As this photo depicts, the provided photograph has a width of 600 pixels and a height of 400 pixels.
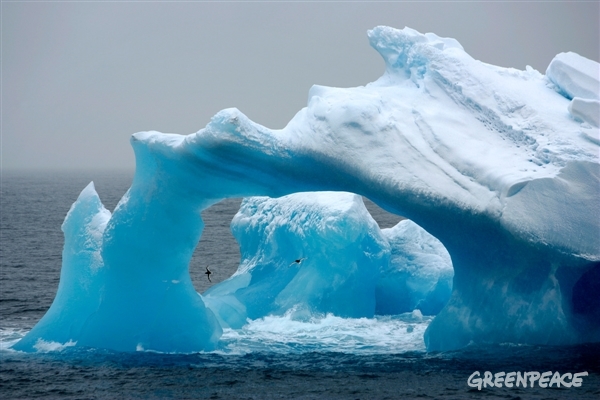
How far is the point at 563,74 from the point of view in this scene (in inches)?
696

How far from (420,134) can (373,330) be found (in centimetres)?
470

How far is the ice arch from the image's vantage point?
15.0 m

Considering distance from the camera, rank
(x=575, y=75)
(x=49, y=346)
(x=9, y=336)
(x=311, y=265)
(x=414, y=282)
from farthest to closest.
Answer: (x=414, y=282) < (x=311, y=265) < (x=9, y=336) < (x=575, y=75) < (x=49, y=346)

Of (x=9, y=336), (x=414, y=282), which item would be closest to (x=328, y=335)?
(x=414, y=282)

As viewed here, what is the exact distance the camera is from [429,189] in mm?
15133

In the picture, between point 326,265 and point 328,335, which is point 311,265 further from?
point 328,335

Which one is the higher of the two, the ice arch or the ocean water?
the ice arch

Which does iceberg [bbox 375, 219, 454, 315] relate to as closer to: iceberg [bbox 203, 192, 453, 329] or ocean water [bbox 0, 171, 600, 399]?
iceberg [bbox 203, 192, 453, 329]

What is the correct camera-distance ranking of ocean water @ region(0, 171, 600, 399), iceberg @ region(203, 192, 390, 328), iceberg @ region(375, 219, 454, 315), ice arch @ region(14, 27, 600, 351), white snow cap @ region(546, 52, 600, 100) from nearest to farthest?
1. ocean water @ region(0, 171, 600, 399)
2. ice arch @ region(14, 27, 600, 351)
3. white snow cap @ region(546, 52, 600, 100)
4. iceberg @ region(203, 192, 390, 328)
5. iceberg @ region(375, 219, 454, 315)

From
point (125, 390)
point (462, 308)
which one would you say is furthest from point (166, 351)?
point (462, 308)

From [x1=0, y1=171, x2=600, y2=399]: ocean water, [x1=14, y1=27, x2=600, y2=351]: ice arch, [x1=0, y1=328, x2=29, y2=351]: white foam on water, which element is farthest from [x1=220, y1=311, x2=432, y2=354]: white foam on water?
[x1=0, y1=328, x2=29, y2=351]: white foam on water

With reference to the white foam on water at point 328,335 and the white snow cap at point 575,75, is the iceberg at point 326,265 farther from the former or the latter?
the white snow cap at point 575,75

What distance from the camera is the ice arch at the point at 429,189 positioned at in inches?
591

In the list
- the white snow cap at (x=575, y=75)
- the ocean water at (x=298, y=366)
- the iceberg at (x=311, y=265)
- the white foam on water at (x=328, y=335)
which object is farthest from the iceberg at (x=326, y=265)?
the white snow cap at (x=575, y=75)
